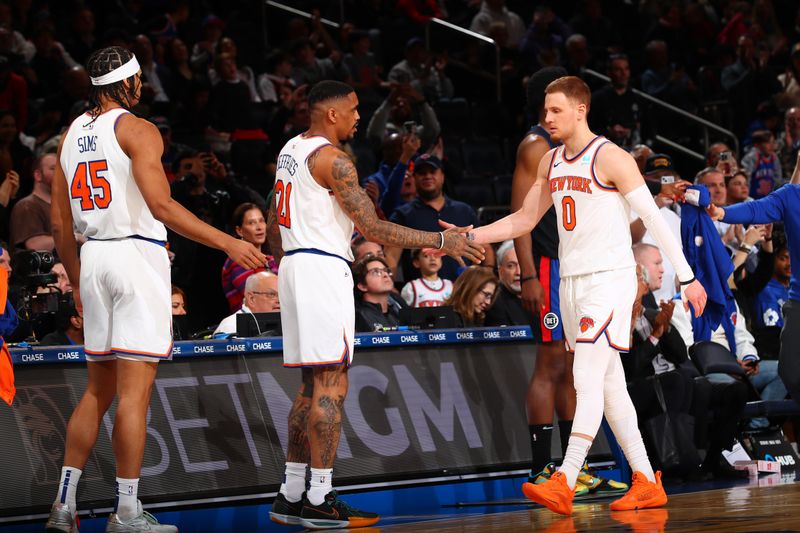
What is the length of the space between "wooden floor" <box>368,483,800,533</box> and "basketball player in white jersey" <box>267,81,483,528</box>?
0.45 metres

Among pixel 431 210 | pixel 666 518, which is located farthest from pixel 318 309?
pixel 431 210

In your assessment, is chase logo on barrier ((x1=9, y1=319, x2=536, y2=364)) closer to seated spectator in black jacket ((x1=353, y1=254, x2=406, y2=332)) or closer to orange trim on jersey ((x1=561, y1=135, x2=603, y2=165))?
seated spectator in black jacket ((x1=353, y1=254, x2=406, y2=332))

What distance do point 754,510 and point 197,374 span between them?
3.11 m

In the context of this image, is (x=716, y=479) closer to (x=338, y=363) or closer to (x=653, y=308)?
(x=653, y=308)

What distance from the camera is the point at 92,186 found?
5.84 m

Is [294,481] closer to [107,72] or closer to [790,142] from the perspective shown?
[107,72]

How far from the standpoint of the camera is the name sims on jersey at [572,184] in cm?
645

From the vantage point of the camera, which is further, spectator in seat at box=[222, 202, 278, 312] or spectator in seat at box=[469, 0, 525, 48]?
spectator in seat at box=[469, 0, 525, 48]

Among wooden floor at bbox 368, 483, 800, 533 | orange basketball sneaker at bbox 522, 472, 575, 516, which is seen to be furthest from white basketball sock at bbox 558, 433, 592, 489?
wooden floor at bbox 368, 483, 800, 533

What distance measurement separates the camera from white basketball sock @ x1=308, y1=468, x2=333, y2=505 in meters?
6.11

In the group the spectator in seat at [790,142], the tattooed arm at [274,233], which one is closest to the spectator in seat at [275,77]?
the spectator in seat at [790,142]

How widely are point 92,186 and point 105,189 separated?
76 millimetres

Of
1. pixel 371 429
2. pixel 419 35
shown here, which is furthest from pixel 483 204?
pixel 371 429

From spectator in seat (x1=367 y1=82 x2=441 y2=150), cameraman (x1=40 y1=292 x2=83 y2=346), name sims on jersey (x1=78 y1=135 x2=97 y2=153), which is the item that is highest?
spectator in seat (x1=367 y1=82 x2=441 y2=150)
